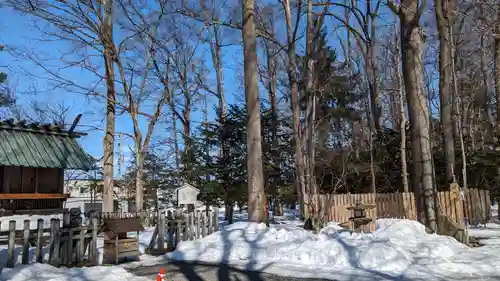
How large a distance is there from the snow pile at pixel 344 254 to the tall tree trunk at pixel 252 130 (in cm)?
120

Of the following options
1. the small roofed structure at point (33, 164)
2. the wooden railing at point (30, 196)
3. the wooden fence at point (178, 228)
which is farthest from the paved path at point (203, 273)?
the small roofed structure at point (33, 164)

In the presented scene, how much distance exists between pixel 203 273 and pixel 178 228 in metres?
3.62

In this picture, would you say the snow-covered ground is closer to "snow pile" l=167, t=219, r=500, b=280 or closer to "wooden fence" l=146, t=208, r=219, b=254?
"snow pile" l=167, t=219, r=500, b=280

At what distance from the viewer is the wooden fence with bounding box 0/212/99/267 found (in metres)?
8.20

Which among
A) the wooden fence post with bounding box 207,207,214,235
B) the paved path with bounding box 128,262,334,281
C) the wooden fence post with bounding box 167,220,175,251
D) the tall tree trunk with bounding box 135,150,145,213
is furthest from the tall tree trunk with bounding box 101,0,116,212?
the paved path with bounding box 128,262,334,281

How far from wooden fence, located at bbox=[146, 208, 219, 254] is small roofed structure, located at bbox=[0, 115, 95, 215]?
6.14 meters

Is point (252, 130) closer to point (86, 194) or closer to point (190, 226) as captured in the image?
point (190, 226)

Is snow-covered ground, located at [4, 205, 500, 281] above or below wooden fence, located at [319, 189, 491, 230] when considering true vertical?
below

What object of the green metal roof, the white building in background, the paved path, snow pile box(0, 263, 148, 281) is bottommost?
the paved path

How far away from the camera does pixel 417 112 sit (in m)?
13.7

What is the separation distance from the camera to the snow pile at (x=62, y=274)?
744 cm

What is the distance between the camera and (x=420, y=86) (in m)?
14.0

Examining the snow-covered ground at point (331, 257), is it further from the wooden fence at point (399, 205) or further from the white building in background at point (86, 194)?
the white building in background at point (86, 194)

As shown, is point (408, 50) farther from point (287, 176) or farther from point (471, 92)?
point (471, 92)
